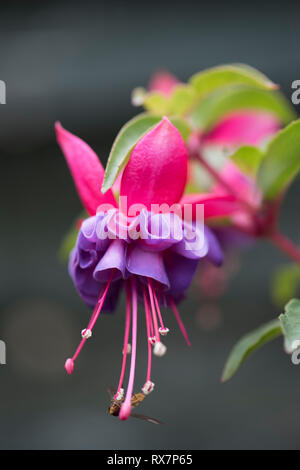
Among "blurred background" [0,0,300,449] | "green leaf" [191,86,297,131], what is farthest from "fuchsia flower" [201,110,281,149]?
"blurred background" [0,0,300,449]

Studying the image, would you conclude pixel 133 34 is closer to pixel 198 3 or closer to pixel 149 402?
pixel 198 3

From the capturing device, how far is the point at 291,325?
457 mm

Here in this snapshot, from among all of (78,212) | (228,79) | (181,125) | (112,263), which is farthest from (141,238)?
(78,212)

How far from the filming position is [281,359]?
181 cm

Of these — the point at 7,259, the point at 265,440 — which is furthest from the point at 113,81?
the point at 265,440

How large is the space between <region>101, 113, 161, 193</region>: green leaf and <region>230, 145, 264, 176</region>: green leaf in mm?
112

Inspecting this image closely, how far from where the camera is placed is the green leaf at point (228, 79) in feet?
1.93

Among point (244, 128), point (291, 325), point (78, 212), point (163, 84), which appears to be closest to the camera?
point (291, 325)

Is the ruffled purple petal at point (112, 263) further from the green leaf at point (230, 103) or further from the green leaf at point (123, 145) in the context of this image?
the green leaf at point (230, 103)

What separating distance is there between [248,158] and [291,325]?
246mm

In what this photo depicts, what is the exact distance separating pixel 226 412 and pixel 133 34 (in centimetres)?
144

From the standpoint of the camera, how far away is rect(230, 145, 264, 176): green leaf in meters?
0.60

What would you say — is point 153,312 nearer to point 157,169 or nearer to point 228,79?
point 157,169

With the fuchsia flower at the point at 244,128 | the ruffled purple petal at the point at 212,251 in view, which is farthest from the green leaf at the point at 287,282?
the ruffled purple petal at the point at 212,251
